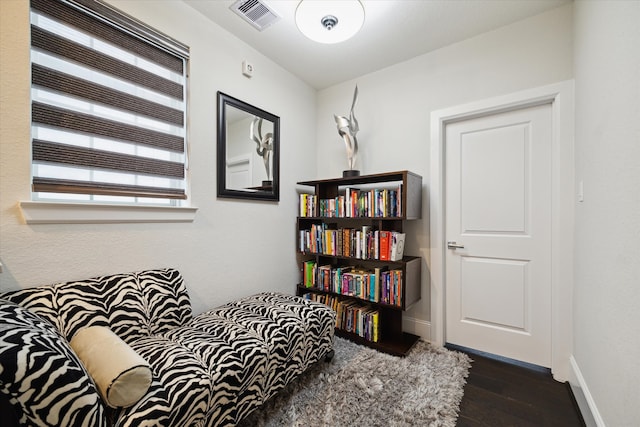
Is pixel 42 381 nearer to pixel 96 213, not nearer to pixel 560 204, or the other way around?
pixel 96 213

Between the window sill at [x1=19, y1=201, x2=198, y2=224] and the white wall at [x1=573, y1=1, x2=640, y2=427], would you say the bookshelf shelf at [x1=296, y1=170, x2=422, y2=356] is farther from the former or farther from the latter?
the window sill at [x1=19, y1=201, x2=198, y2=224]

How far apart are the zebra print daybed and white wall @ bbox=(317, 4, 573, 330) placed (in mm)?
1376

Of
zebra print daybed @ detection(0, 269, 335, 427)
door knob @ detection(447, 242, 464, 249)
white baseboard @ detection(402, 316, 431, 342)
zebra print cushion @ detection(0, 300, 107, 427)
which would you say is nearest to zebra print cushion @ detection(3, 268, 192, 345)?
zebra print daybed @ detection(0, 269, 335, 427)

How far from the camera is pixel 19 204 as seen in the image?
4.04 feet

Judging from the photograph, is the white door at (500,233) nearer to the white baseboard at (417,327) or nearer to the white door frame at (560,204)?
the white door frame at (560,204)

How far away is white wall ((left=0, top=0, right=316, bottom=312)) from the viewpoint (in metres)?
1.23

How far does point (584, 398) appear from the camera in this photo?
151 cm

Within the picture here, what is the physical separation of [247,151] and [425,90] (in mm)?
1679

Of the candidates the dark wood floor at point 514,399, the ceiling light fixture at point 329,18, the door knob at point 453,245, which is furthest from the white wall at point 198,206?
the dark wood floor at point 514,399

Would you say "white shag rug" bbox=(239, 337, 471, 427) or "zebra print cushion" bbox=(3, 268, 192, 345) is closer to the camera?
"zebra print cushion" bbox=(3, 268, 192, 345)

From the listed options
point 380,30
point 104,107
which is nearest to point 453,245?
point 380,30

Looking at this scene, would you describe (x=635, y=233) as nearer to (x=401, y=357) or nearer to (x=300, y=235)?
(x=401, y=357)

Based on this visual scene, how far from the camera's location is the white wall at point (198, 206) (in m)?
1.23

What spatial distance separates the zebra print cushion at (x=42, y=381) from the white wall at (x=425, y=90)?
2257mm
